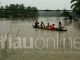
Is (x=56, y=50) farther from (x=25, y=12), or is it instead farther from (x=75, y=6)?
(x=25, y=12)

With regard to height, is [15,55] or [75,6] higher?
[75,6]

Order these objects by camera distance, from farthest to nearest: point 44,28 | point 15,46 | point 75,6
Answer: point 75,6 → point 44,28 → point 15,46

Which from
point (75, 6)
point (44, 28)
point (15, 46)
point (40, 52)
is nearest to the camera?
point (40, 52)

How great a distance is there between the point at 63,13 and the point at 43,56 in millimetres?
36209

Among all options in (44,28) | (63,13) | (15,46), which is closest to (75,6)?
(63,13)

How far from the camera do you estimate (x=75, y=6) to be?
130ft

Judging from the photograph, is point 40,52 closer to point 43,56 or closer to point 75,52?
point 43,56

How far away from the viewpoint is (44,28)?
22109mm

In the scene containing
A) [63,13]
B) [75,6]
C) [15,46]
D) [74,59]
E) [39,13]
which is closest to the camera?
[74,59]

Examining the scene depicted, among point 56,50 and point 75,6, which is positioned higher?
point 75,6

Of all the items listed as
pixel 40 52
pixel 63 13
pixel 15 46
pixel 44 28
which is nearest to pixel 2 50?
pixel 15 46

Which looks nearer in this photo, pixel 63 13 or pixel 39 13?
pixel 63 13

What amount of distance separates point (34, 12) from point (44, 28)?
2639 cm

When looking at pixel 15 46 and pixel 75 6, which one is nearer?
pixel 15 46
